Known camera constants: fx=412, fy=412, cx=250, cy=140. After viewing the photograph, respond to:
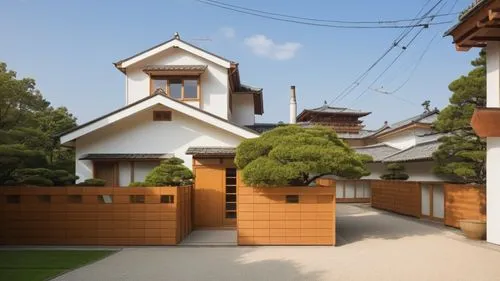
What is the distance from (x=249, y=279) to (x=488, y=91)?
30.0 feet

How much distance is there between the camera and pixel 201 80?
17.7 metres

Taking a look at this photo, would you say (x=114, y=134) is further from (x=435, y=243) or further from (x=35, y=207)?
(x=435, y=243)

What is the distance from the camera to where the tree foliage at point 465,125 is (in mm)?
13703

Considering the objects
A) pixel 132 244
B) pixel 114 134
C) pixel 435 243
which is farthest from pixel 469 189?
pixel 114 134

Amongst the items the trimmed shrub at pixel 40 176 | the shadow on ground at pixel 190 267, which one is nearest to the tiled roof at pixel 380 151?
the shadow on ground at pixel 190 267

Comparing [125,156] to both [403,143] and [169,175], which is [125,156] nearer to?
[169,175]

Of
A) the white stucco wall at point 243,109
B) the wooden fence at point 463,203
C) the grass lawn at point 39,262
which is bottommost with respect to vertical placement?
the grass lawn at point 39,262

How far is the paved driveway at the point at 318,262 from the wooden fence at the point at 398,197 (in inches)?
264

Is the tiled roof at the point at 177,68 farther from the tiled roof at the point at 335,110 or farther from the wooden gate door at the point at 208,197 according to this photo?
the tiled roof at the point at 335,110

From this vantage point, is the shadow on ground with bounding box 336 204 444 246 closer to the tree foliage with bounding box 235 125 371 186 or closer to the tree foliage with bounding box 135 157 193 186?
the tree foliage with bounding box 235 125 371 186

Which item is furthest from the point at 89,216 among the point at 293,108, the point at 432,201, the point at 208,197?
the point at 293,108

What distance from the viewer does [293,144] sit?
11375 mm

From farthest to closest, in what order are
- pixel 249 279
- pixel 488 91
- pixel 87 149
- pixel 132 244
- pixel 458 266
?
1. pixel 87 149
2. pixel 488 91
3. pixel 132 244
4. pixel 458 266
5. pixel 249 279

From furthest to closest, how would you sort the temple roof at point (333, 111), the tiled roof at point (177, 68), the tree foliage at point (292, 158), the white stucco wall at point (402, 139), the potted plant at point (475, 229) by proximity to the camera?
the temple roof at point (333, 111)
the white stucco wall at point (402, 139)
the tiled roof at point (177, 68)
the potted plant at point (475, 229)
the tree foliage at point (292, 158)
